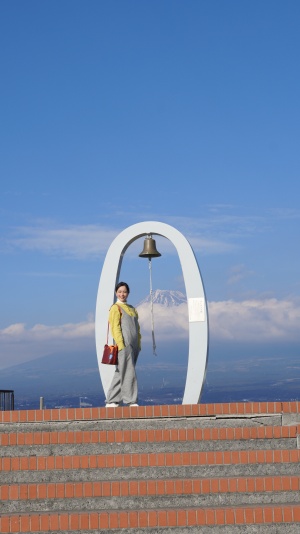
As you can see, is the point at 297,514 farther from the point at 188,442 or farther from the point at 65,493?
the point at 65,493

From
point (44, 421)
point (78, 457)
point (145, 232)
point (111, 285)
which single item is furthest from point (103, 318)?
point (78, 457)

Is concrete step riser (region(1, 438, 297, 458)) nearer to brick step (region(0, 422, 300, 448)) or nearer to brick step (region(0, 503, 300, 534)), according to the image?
brick step (region(0, 422, 300, 448))

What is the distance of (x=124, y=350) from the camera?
10227 millimetres

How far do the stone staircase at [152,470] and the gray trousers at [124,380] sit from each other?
3.15ft

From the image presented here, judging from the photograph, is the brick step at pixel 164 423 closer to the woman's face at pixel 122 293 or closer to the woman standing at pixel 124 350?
the woman standing at pixel 124 350

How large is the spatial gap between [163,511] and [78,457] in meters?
1.14

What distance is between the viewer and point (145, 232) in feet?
40.6

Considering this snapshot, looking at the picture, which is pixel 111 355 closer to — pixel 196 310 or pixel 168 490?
pixel 196 310

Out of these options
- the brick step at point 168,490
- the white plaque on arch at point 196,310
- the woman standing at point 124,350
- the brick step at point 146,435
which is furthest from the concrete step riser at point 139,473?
the white plaque on arch at point 196,310

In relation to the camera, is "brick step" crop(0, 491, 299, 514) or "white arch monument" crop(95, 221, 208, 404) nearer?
"brick step" crop(0, 491, 299, 514)

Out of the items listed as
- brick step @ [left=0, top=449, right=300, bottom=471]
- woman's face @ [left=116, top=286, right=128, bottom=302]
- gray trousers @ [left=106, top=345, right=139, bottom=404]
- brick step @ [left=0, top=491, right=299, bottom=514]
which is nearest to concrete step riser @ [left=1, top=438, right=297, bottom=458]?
brick step @ [left=0, top=449, right=300, bottom=471]

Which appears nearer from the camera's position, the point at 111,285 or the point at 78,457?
the point at 78,457

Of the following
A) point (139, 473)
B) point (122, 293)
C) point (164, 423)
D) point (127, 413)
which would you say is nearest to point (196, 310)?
point (122, 293)

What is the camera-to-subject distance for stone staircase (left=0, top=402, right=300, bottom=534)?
738 centimetres
